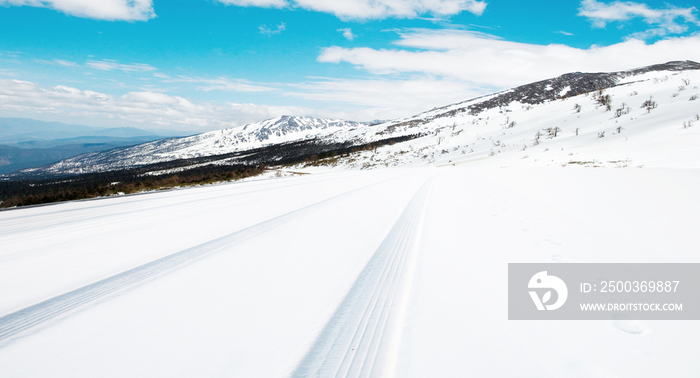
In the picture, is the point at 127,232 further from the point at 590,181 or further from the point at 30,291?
the point at 590,181

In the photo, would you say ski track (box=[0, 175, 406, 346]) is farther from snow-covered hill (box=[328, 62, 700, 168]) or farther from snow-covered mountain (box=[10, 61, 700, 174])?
snow-covered mountain (box=[10, 61, 700, 174])

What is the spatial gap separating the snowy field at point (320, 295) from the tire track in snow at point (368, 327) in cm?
1

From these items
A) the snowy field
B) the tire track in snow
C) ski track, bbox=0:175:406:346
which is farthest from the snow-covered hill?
ski track, bbox=0:175:406:346

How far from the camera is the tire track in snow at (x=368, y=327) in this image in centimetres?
183

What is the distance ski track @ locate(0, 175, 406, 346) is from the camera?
2.21 meters

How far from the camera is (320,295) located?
2668 millimetres

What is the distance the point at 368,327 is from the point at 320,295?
1.92 ft

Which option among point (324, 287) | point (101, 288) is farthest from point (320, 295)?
point (101, 288)

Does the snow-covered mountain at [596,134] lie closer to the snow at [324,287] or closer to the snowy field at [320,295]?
the snow at [324,287]

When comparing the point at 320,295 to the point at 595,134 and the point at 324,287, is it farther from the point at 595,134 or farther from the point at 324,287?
the point at 595,134

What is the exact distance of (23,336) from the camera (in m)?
2.05

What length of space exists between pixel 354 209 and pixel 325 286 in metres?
3.69

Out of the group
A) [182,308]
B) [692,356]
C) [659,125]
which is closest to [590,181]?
[692,356]

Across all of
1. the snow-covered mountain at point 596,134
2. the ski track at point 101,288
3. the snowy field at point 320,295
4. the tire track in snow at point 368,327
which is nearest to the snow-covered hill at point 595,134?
the snow-covered mountain at point 596,134
